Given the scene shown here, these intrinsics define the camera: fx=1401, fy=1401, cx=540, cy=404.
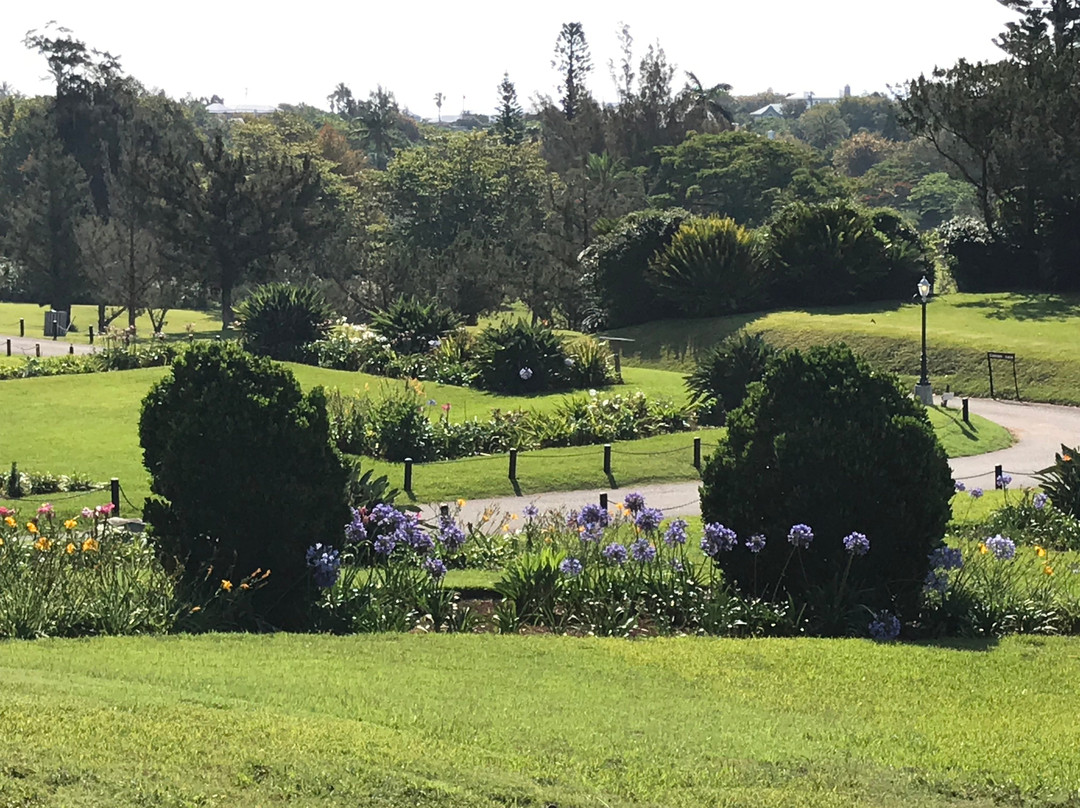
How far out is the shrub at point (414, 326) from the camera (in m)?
35.3

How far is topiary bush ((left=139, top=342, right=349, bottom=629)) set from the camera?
33.7ft

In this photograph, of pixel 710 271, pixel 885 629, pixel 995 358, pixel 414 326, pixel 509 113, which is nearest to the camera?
pixel 885 629

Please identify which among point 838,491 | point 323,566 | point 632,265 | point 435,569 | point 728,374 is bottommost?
point 435,569

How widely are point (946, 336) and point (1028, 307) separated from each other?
6.50 metres

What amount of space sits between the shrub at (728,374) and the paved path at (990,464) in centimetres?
447

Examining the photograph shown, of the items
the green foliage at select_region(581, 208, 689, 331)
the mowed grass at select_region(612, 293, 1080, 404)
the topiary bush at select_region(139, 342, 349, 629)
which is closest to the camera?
the topiary bush at select_region(139, 342, 349, 629)

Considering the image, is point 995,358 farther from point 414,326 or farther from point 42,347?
point 42,347

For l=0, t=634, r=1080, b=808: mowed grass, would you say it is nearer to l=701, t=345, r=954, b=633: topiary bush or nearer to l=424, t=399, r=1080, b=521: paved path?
l=701, t=345, r=954, b=633: topiary bush

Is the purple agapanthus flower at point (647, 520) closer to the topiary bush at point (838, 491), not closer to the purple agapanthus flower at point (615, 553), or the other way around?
the purple agapanthus flower at point (615, 553)

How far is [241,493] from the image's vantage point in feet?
33.7

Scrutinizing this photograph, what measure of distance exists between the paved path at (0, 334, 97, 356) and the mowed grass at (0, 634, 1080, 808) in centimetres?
3490

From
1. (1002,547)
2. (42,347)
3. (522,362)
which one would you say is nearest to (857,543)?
(1002,547)

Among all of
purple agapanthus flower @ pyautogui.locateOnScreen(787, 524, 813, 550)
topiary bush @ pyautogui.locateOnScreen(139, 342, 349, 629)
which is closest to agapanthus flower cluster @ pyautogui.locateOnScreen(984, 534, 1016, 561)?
purple agapanthus flower @ pyautogui.locateOnScreen(787, 524, 813, 550)

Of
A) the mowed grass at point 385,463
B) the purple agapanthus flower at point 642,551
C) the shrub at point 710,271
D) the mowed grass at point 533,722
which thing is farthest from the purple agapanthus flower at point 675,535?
the shrub at point 710,271
